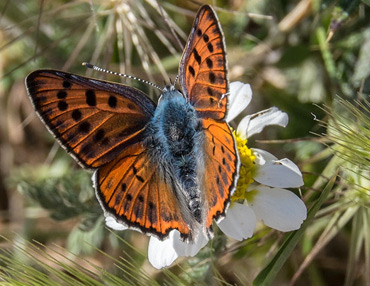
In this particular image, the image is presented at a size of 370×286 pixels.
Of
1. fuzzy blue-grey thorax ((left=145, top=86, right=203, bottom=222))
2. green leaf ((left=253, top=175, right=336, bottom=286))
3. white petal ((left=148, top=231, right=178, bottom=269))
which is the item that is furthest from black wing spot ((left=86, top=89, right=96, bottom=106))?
green leaf ((left=253, top=175, right=336, bottom=286))

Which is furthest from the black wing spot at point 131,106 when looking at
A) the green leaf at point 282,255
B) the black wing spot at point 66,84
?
the green leaf at point 282,255

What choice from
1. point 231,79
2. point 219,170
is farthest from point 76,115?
point 231,79

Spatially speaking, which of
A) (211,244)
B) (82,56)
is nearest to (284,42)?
(82,56)

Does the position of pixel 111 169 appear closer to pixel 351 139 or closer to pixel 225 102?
pixel 225 102

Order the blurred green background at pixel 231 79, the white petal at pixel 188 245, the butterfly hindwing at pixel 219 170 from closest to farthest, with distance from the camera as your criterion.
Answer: the butterfly hindwing at pixel 219 170 → the white petal at pixel 188 245 → the blurred green background at pixel 231 79

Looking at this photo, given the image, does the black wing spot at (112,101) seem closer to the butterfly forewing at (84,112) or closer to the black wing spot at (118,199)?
the butterfly forewing at (84,112)

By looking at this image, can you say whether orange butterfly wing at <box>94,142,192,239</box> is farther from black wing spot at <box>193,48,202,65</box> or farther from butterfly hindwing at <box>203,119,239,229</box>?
black wing spot at <box>193,48,202,65</box>

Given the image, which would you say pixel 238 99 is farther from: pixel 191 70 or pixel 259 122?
pixel 191 70

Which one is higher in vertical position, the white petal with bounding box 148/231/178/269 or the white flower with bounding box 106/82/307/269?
the white flower with bounding box 106/82/307/269
